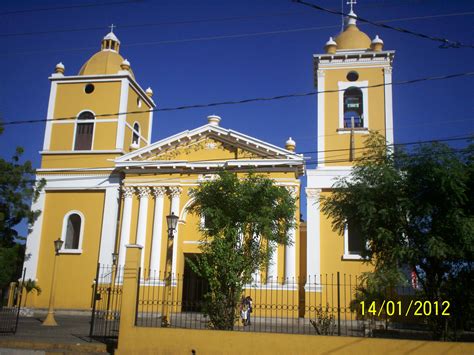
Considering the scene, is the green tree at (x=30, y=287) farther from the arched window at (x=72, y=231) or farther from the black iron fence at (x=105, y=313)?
the black iron fence at (x=105, y=313)

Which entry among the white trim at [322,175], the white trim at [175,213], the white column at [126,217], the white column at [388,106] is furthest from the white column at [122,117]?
the white column at [388,106]

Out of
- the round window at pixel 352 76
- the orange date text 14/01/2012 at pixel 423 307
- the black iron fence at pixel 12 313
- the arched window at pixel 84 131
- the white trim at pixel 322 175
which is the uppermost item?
the round window at pixel 352 76

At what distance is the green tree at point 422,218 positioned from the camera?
12766 mm

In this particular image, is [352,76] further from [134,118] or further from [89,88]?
[89,88]

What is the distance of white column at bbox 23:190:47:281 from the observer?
27.7m

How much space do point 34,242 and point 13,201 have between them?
2.65 meters

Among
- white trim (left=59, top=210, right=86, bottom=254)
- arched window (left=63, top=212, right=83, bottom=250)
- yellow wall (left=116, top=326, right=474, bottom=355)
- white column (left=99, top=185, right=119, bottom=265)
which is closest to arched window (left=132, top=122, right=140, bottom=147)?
white column (left=99, top=185, right=119, bottom=265)

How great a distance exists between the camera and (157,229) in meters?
26.9

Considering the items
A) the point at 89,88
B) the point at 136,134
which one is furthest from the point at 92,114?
the point at 136,134

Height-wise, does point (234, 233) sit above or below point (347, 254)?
below

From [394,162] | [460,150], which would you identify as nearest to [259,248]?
[394,162]

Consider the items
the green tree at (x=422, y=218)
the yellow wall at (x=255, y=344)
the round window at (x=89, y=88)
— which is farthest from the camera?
the round window at (x=89, y=88)

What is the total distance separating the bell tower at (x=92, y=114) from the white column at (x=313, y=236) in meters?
10.2

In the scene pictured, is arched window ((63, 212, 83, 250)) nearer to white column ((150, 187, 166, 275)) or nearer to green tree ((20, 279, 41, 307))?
green tree ((20, 279, 41, 307))
